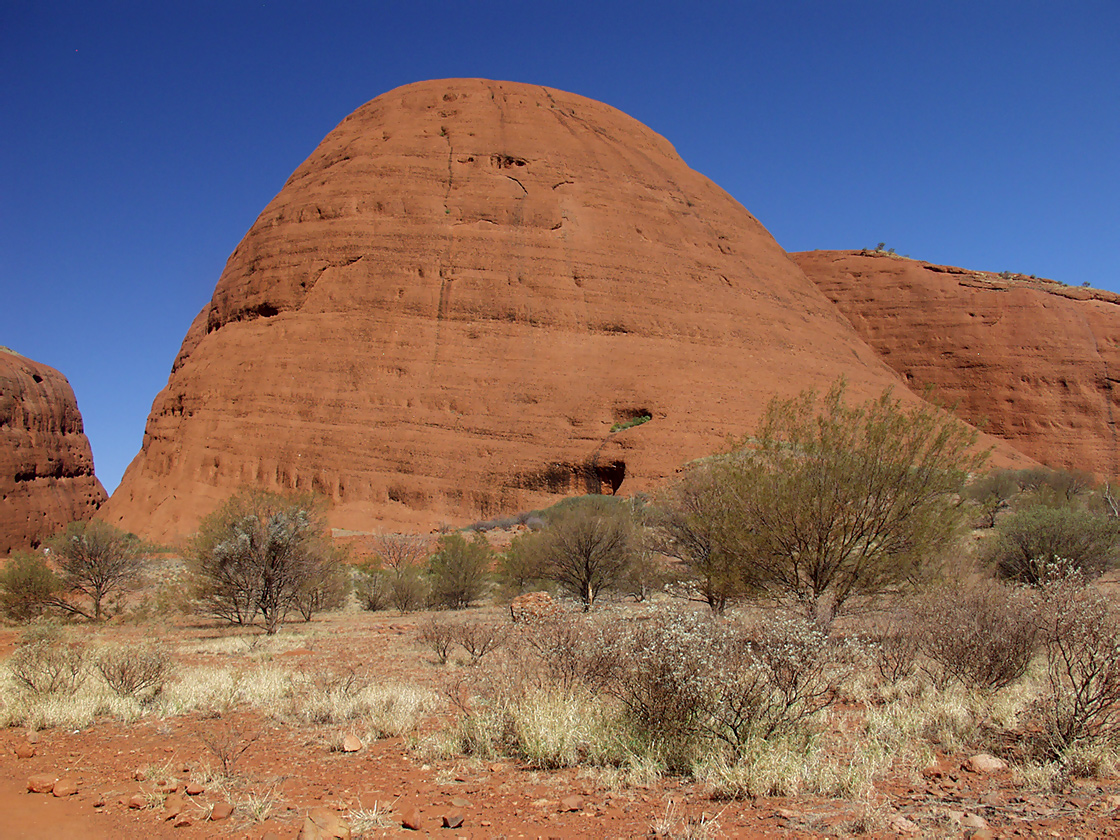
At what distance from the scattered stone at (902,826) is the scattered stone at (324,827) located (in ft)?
8.86

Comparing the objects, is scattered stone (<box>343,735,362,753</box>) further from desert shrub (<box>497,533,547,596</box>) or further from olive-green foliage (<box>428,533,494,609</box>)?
olive-green foliage (<box>428,533,494,609</box>)

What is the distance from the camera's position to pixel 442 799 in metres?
4.29

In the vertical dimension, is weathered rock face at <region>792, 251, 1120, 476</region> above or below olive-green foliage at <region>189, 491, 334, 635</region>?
above

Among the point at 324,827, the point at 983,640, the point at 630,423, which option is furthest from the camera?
Result: the point at 630,423

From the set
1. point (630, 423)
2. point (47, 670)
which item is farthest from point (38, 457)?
point (47, 670)

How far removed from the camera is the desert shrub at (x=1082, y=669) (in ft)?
14.9

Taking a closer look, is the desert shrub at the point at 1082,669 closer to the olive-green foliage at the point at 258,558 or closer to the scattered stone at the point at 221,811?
the scattered stone at the point at 221,811

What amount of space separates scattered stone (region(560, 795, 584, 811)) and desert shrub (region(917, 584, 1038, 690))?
12.0 ft

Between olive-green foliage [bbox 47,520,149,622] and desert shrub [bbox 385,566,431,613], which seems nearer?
olive-green foliage [bbox 47,520,149,622]

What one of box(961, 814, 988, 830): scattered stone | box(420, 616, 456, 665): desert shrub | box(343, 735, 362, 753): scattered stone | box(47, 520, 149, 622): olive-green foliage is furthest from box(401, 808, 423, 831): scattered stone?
box(47, 520, 149, 622): olive-green foliage

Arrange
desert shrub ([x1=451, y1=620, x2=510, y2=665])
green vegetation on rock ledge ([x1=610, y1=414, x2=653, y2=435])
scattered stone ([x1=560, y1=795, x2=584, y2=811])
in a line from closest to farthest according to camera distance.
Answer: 1. scattered stone ([x1=560, y1=795, x2=584, y2=811])
2. desert shrub ([x1=451, y1=620, x2=510, y2=665])
3. green vegetation on rock ledge ([x1=610, y1=414, x2=653, y2=435])

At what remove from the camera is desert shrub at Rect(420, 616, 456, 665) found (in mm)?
8852

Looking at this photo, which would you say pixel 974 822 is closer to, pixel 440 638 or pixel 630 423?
pixel 440 638

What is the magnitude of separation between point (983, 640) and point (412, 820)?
4.85 m
